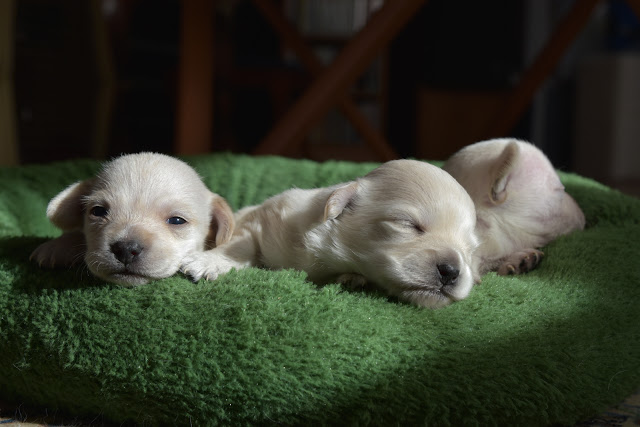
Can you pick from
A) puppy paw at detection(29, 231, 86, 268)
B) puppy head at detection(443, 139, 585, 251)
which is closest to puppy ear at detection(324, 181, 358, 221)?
puppy head at detection(443, 139, 585, 251)

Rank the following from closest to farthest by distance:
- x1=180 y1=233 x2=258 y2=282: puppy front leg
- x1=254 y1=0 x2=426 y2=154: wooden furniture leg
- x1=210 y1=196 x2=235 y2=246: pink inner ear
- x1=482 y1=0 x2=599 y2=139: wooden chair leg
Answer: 1. x1=180 y1=233 x2=258 y2=282: puppy front leg
2. x1=210 y1=196 x2=235 y2=246: pink inner ear
3. x1=254 y1=0 x2=426 y2=154: wooden furniture leg
4. x1=482 y1=0 x2=599 y2=139: wooden chair leg

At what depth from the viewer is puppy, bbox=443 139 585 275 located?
6.31ft

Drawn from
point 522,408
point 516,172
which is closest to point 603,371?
point 522,408

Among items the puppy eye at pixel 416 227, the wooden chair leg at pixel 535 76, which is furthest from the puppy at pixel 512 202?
the wooden chair leg at pixel 535 76

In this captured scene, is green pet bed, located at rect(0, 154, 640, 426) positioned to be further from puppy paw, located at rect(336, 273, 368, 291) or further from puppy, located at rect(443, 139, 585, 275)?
puppy, located at rect(443, 139, 585, 275)

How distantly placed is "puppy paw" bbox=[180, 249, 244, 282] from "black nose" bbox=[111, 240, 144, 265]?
0.13 m

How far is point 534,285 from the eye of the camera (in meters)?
1.68

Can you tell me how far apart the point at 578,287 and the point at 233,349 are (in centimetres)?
93

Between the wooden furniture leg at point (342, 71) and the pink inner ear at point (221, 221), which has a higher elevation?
the wooden furniture leg at point (342, 71)

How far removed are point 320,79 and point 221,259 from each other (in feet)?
4.16

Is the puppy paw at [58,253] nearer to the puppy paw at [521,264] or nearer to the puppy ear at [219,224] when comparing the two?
the puppy ear at [219,224]

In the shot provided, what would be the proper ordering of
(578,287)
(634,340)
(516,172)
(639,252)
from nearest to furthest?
(634,340), (578,287), (639,252), (516,172)

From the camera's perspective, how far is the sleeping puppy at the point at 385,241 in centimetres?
146

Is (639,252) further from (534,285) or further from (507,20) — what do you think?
(507,20)
